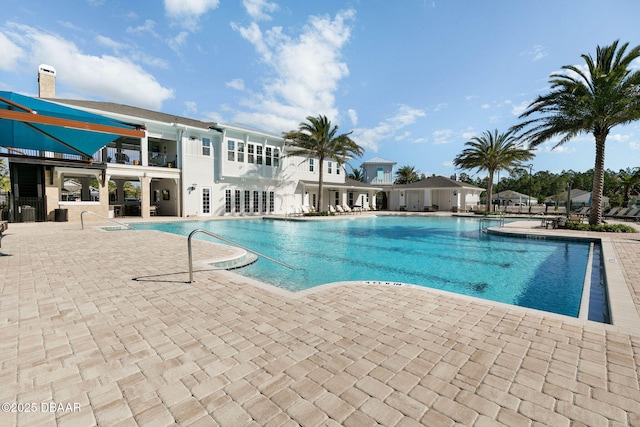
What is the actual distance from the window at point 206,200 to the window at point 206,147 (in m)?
2.83

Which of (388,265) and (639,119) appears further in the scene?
(639,119)

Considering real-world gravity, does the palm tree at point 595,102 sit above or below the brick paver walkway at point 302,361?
above

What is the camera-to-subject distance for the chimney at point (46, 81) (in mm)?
20352

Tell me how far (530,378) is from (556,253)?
Answer: 10.4m

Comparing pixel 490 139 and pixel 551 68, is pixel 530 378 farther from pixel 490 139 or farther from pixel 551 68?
pixel 490 139

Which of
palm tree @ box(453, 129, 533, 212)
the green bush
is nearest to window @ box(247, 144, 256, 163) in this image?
palm tree @ box(453, 129, 533, 212)

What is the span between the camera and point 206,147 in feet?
77.5

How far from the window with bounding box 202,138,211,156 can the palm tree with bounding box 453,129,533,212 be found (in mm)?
24867

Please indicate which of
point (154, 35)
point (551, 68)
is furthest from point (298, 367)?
point (551, 68)

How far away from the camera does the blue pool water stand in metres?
6.63

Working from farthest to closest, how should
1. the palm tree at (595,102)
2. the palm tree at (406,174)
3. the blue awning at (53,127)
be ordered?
the palm tree at (406,174) → the palm tree at (595,102) → the blue awning at (53,127)

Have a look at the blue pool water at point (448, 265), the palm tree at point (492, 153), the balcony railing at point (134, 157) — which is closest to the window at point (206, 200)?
the balcony railing at point (134, 157)

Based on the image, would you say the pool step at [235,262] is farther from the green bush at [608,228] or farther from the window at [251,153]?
the window at [251,153]

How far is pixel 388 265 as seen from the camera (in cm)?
895
